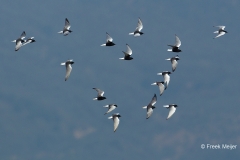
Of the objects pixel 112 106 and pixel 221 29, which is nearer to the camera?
pixel 112 106

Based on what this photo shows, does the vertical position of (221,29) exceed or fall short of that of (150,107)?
it exceeds it

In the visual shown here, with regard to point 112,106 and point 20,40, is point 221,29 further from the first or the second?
point 20,40

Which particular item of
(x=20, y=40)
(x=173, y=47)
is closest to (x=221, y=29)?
(x=173, y=47)

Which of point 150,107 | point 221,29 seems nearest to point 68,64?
point 150,107

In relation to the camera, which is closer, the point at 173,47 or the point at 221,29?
the point at 173,47

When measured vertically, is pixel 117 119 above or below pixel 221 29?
below

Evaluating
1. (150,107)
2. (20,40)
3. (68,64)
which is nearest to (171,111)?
(150,107)

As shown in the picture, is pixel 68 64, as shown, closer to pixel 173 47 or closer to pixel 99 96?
pixel 99 96

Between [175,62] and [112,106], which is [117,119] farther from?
[175,62]
